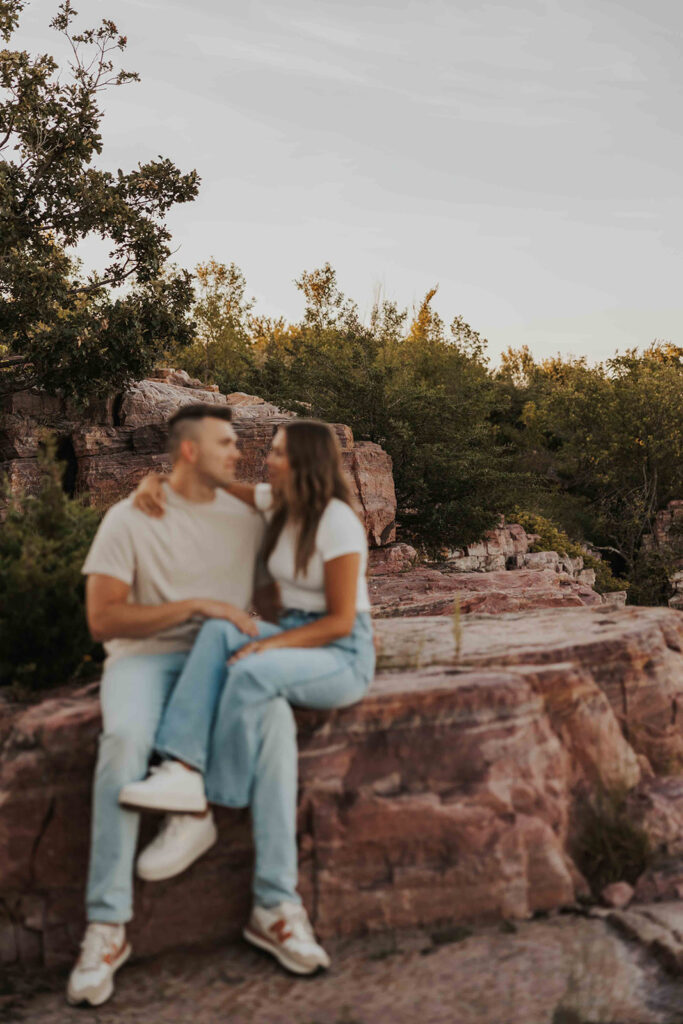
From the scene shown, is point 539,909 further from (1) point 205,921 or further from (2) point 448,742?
(1) point 205,921

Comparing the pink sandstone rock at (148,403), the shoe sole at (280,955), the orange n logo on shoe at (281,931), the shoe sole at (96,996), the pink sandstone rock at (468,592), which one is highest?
the pink sandstone rock at (148,403)

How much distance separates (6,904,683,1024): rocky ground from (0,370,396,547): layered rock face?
1170 centimetres

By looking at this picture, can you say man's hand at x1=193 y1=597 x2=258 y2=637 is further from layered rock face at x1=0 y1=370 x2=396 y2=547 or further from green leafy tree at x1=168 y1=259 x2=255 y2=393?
green leafy tree at x1=168 y1=259 x2=255 y2=393

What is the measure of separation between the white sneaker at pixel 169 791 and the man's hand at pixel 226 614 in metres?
0.62

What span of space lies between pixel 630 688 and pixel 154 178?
50.0ft

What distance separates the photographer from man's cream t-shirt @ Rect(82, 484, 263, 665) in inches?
153

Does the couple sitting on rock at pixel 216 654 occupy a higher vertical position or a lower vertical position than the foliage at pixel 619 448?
lower

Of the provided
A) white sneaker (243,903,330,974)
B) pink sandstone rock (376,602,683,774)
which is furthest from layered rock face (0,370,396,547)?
white sneaker (243,903,330,974)

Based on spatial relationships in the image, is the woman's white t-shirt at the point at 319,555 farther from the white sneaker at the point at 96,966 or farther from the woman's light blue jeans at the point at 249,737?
the white sneaker at the point at 96,966

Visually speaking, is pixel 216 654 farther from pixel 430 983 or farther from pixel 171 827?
pixel 430 983

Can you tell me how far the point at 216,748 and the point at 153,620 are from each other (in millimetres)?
597

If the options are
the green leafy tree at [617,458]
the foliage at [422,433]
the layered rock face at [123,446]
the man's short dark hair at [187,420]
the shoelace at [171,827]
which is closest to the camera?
the shoelace at [171,827]

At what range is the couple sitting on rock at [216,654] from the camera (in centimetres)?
352

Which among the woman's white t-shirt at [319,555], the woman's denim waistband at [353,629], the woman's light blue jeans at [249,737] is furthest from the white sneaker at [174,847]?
the woman's white t-shirt at [319,555]
